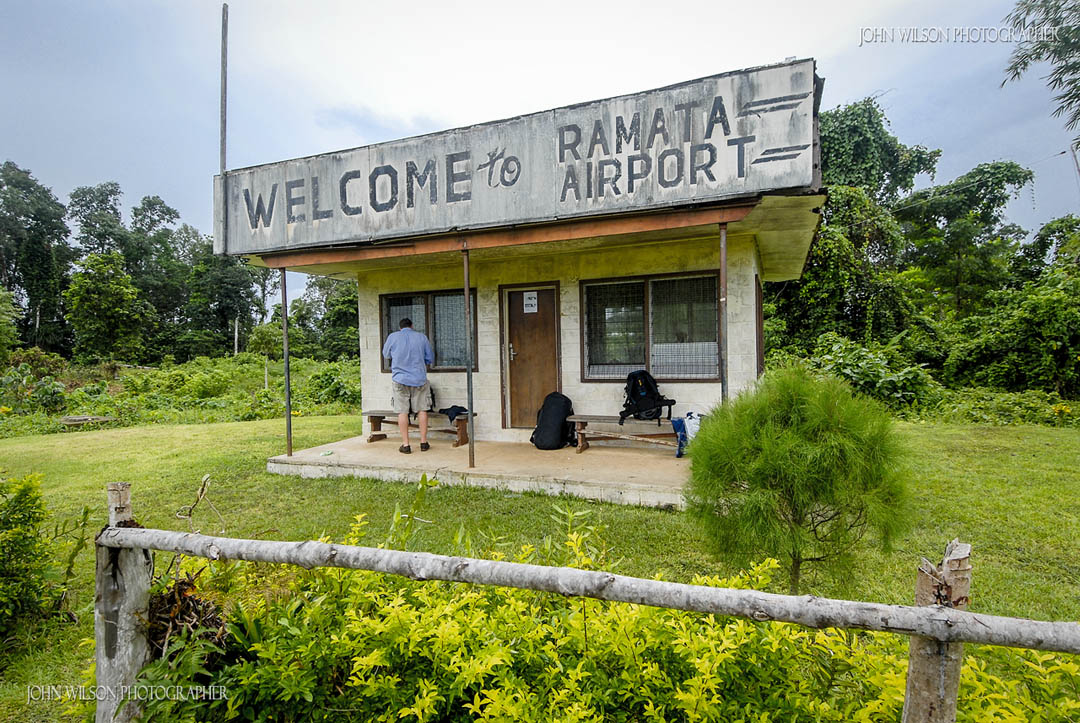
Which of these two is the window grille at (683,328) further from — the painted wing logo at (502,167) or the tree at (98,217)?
the tree at (98,217)

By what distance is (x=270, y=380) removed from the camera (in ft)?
72.9

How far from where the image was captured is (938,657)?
1.43 metres

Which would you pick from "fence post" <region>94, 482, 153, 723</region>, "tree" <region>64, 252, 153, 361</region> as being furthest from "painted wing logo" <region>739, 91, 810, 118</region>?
"tree" <region>64, 252, 153, 361</region>

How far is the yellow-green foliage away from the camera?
170 cm

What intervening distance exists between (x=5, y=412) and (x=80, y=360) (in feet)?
48.9

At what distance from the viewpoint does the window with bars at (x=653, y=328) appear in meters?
7.05

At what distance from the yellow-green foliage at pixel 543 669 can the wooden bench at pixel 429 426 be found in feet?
18.3

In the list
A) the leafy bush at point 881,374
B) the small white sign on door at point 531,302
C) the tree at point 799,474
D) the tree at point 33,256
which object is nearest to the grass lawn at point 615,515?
the tree at point 799,474

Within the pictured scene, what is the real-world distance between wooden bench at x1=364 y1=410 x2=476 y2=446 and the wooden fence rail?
Answer: 18.5ft

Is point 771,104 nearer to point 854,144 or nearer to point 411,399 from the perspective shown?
point 411,399

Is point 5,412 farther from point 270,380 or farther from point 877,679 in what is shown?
point 877,679

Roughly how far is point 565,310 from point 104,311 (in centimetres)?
2853

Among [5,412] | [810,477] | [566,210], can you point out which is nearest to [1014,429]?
[566,210]

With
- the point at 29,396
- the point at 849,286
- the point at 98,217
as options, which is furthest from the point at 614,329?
the point at 98,217
